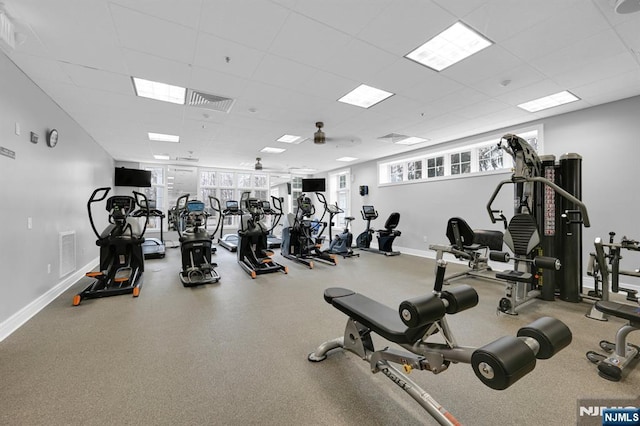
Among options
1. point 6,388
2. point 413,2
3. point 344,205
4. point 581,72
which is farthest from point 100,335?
point 344,205

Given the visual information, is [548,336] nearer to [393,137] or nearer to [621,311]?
[621,311]

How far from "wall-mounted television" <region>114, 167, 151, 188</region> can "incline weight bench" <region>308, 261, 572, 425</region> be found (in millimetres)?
8497

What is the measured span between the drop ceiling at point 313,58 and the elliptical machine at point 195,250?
6.00 feet

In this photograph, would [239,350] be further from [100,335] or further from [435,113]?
[435,113]

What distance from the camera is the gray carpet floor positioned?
165 cm

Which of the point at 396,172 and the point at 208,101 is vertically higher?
the point at 208,101

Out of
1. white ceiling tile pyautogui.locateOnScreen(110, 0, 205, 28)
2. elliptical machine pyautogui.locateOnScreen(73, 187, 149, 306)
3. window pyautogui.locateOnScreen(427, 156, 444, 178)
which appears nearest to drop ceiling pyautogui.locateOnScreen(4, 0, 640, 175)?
white ceiling tile pyautogui.locateOnScreen(110, 0, 205, 28)

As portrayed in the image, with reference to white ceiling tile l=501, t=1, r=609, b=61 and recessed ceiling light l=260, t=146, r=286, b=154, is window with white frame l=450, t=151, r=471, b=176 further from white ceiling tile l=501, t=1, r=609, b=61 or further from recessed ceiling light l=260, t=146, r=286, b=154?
recessed ceiling light l=260, t=146, r=286, b=154

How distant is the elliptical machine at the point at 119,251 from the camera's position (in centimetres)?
393

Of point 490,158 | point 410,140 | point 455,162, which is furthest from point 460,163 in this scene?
point 410,140

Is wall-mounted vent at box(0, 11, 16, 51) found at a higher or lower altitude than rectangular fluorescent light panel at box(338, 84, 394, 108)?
lower

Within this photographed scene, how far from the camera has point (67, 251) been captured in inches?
166

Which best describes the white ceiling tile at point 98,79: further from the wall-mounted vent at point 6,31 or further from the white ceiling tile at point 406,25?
the white ceiling tile at point 406,25

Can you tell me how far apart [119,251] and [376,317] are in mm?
4382
